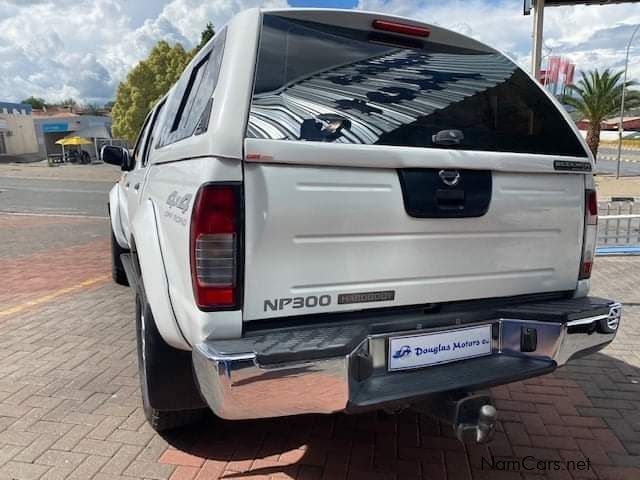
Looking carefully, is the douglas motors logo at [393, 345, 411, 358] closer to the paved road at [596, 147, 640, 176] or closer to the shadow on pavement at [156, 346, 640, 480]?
the shadow on pavement at [156, 346, 640, 480]

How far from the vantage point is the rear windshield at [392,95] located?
2.09 m

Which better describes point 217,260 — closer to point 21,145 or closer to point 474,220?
point 474,220

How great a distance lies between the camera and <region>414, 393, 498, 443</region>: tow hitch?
2.06 metres

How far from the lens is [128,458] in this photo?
2.62m

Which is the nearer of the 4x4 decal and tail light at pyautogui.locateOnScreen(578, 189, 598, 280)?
the 4x4 decal

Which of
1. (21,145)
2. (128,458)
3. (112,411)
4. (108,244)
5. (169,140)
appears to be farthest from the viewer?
(21,145)

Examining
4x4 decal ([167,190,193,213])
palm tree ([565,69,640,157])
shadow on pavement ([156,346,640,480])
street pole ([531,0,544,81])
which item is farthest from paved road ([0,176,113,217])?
palm tree ([565,69,640,157])

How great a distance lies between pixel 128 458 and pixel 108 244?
271 inches

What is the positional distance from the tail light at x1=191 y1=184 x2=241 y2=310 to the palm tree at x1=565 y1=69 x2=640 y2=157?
91.1 ft

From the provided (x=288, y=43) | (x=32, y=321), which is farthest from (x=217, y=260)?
(x=32, y=321)

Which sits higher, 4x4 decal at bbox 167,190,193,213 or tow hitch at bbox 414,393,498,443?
4x4 decal at bbox 167,190,193,213

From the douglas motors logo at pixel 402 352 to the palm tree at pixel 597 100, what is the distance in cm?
2733

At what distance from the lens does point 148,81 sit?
112ft
